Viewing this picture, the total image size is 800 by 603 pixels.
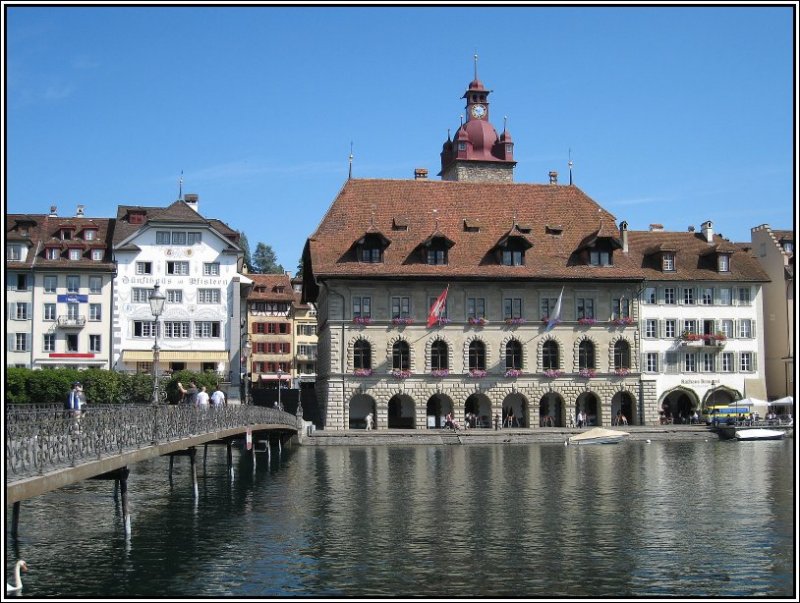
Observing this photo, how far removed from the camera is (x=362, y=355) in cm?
7594

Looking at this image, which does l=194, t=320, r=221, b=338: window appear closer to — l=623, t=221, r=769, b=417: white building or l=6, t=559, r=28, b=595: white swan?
l=623, t=221, r=769, b=417: white building

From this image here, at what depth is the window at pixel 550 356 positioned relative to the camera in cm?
7825

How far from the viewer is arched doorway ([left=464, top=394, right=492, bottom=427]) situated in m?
78.0

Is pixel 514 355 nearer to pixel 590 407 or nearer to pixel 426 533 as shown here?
pixel 590 407

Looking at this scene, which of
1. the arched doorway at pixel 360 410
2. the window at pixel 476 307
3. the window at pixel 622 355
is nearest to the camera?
the window at pixel 476 307

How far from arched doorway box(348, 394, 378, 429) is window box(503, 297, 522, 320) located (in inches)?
456

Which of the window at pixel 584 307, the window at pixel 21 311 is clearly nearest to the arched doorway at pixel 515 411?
the window at pixel 584 307

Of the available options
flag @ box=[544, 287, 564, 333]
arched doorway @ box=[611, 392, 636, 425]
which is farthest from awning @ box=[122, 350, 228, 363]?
arched doorway @ box=[611, 392, 636, 425]

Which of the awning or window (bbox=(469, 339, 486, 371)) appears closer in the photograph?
window (bbox=(469, 339, 486, 371))

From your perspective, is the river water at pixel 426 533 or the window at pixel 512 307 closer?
the river water at pixel 426 533

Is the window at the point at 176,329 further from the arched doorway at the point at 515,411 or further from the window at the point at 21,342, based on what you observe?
the arched doorway at the point at 515,411

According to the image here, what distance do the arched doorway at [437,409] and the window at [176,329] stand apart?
752 inches

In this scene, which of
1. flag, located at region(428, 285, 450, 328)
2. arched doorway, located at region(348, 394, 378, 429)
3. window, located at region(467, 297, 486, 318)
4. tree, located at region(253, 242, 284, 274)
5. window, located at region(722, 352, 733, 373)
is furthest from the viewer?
tree, located at region(253, 242, 284, 274)

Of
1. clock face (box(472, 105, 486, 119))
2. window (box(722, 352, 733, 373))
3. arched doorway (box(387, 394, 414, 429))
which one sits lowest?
arched doorway (box(387, 394, 414, 429))
